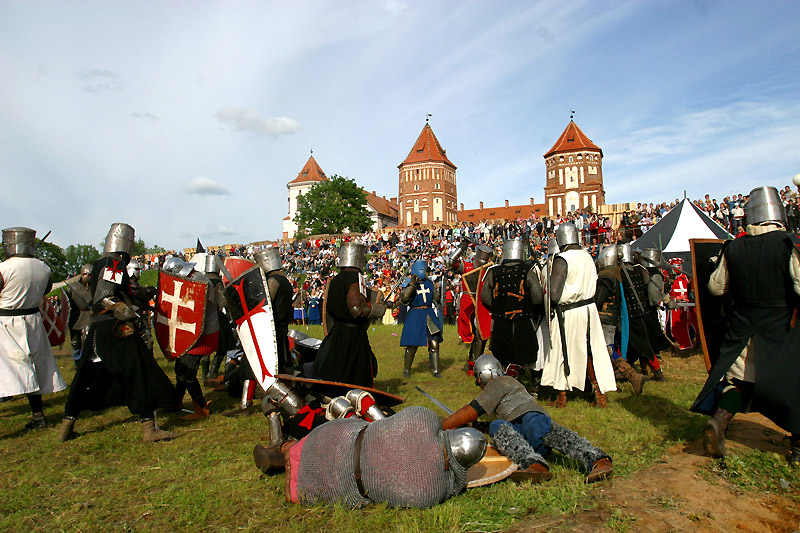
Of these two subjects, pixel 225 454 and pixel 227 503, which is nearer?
pixel 227 503

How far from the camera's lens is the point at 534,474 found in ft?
11.0

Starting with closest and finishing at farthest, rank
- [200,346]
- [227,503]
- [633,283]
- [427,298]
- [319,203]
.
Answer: [227,503] → [200,346] → [633,283] → [427,298] → [319,203]

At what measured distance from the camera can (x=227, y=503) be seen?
3.30 meters

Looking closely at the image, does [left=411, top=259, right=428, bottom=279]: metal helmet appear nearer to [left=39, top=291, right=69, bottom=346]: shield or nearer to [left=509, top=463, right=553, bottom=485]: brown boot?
[left=509, top=463, right=553, bottom=485]: brown boot

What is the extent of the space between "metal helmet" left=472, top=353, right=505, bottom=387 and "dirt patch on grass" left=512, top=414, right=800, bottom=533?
39.5 inches

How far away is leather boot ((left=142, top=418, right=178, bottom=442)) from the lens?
4.80 metres

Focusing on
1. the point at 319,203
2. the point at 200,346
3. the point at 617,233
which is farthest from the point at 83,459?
the point at 319,203

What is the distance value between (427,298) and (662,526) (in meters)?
5.53

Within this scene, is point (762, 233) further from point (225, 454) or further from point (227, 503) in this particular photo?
point (225, 454)

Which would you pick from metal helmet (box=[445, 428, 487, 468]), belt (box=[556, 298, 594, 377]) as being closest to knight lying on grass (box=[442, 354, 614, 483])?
metal helmet (box=[445, 428, 487, 468])

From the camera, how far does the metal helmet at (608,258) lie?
268 inches

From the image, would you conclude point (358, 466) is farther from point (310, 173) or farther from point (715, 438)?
point (310, 173)

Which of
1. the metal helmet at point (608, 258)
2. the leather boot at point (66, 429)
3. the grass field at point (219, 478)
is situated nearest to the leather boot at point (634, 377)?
the grass field at point (219, 478)

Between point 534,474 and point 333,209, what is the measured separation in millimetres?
57825
